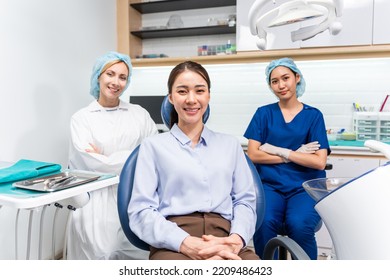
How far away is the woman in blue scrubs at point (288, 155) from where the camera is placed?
5.78ft

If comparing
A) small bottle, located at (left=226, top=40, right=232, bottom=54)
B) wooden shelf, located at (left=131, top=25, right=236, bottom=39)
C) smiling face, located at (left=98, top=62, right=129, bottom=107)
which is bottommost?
smiling face, located at (left=98, top=62, right=129, bottom=107)

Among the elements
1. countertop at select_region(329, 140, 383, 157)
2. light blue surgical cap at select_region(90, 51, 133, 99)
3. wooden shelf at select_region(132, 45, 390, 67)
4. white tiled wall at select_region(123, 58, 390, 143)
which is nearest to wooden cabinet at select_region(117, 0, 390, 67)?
wooden shelf at select_region(132, 45, 390, 67)

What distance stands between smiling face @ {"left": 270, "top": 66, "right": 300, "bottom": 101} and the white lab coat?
854 mm

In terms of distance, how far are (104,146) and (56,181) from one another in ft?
2.39

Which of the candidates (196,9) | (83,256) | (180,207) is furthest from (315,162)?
(196,9)

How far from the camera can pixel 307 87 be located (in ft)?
10.8

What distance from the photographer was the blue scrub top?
1.96 meters

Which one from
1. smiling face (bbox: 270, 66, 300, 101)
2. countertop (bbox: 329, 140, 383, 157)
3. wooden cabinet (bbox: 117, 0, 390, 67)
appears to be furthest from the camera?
wooden cabinet (bbox: 117, 0, 390, 67)

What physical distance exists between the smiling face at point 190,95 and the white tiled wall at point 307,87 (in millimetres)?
1698

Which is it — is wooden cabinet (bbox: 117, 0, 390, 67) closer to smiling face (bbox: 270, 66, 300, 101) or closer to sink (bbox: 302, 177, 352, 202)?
smiling face (bbox: 270, 66, 300, 101)

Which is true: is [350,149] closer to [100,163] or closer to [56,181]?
[100,163]

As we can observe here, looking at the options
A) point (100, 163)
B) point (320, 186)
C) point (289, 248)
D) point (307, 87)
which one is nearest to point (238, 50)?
point (307, 87)
